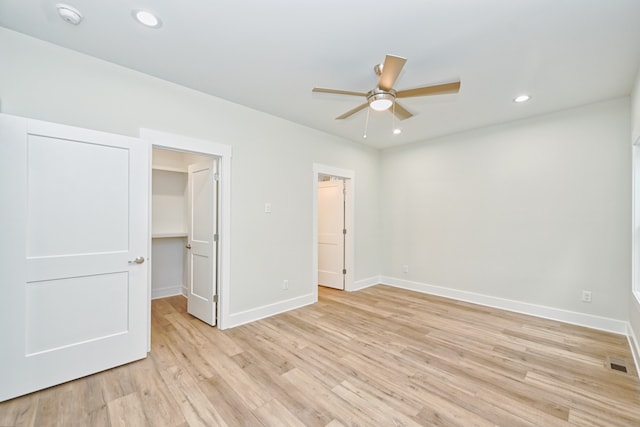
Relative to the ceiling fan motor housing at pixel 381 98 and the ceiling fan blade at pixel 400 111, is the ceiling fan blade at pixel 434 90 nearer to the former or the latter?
the ceiling fan motor housing at pixel 381 98

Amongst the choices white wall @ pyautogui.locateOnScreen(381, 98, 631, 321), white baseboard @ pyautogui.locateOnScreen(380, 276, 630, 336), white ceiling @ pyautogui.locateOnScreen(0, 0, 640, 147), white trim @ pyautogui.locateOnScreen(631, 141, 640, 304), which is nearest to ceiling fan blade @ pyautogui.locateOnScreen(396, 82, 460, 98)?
white ceiling @ pyautogui.locateOnScreen(0, 0, 640, 147)

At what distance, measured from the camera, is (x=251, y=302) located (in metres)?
3.56

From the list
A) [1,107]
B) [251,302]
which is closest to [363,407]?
[251,302]

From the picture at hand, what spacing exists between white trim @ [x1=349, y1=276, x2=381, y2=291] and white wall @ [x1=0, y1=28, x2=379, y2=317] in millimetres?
75

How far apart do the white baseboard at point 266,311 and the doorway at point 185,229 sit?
23 cm

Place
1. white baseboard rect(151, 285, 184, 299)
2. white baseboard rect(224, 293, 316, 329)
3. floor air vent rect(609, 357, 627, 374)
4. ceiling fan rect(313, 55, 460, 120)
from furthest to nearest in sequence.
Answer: white baseboard rect(151, 285, 184, 299) → white baseboard rect(224, 293, 316, 329) → floor air vent rect(609, 357, 627, 374) → ceiling fan rect(313, 55, 460, 120)

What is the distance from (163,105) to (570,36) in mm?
3606

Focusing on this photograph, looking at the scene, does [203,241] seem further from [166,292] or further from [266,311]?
[166,292]

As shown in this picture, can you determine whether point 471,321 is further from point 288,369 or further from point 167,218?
point 167,218

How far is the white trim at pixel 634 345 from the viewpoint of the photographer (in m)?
2.47

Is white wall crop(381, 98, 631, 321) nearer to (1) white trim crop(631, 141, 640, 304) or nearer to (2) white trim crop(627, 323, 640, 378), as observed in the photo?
(2) white trim crop(627, 323, 640, 378)

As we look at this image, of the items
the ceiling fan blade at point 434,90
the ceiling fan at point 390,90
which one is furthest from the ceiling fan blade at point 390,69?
the ceiling fan blade at point 434,90

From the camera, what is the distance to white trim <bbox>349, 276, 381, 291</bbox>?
5054 mm

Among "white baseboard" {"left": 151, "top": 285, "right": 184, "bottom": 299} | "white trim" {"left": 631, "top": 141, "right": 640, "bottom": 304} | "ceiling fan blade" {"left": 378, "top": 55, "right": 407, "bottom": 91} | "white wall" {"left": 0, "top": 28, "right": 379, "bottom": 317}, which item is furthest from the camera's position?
"white baseboard" {"left": 151, "top": 285, "right": 184, "bottom": 299}
